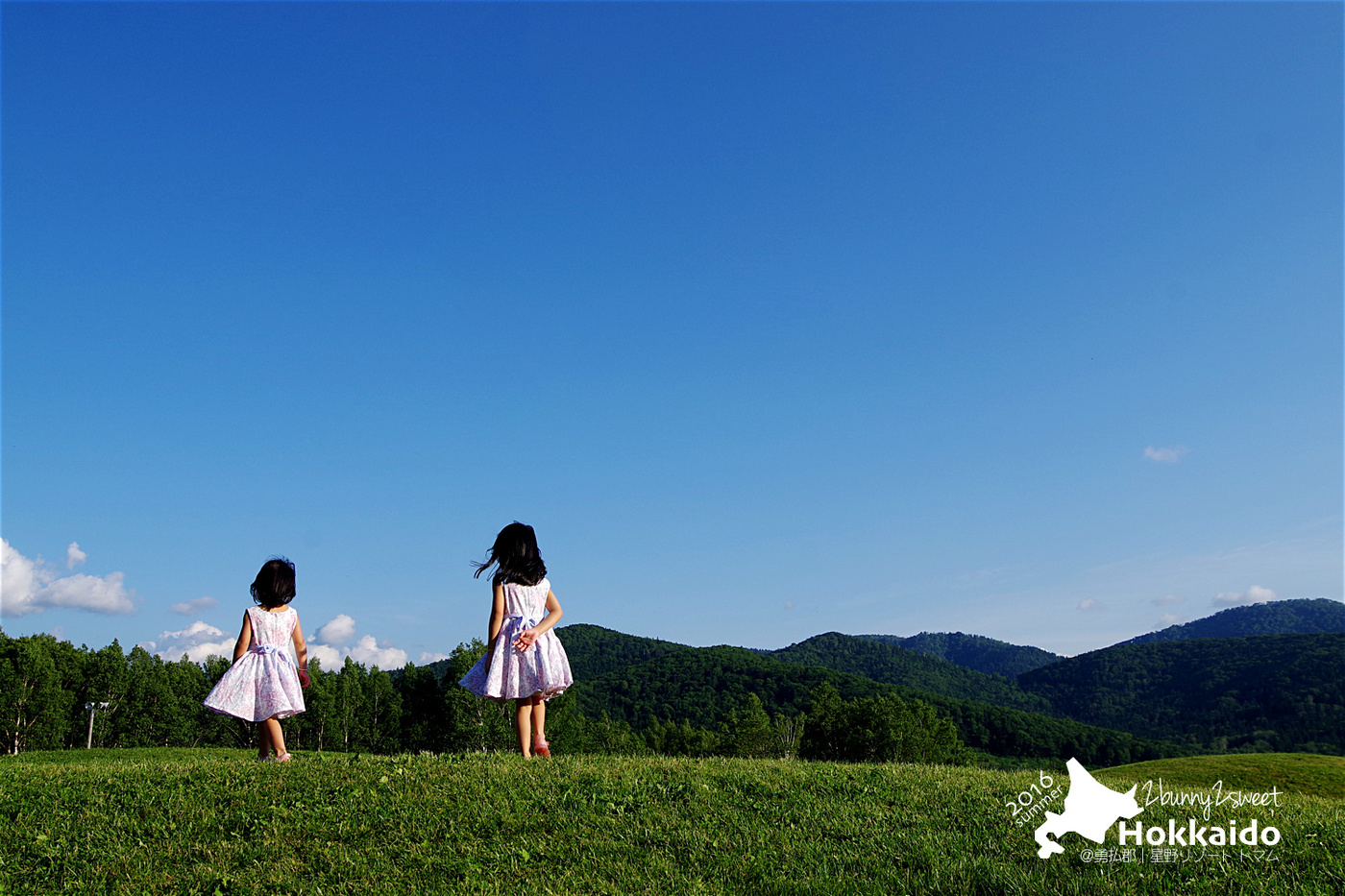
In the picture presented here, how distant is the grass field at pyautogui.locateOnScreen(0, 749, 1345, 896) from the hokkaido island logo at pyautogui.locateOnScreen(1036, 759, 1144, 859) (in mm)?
182

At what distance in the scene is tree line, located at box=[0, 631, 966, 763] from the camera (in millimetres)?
58188

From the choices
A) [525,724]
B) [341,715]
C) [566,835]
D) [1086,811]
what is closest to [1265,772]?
[1086,811]

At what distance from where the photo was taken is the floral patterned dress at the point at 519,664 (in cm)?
1030

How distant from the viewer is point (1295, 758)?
3906cm

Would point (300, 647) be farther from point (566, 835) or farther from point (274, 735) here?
point (566, 835)

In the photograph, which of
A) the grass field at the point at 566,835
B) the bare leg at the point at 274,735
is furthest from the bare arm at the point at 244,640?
the grass field at the point at 566,835

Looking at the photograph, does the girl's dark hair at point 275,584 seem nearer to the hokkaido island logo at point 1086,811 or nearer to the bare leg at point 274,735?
the bare leg at point 274,735

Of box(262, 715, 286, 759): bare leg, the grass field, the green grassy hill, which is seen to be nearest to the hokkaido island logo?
the grass field

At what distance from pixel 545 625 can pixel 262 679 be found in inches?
171

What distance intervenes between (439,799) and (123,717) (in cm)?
7340

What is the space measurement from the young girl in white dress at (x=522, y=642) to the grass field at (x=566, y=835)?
1116 millimetres

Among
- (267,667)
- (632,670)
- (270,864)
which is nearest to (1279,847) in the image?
(270,864)

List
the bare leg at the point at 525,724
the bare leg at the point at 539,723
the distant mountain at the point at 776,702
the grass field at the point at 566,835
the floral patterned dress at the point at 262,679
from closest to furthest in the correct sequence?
the grass field at the point at 566,835 < the bare leg at the point at 525,724 < the bare leg at the point at 539,723 < the floral patterned dress at the point at 262,679 < the distant mountain at the point at 776,702

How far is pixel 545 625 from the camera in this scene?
1054cm
